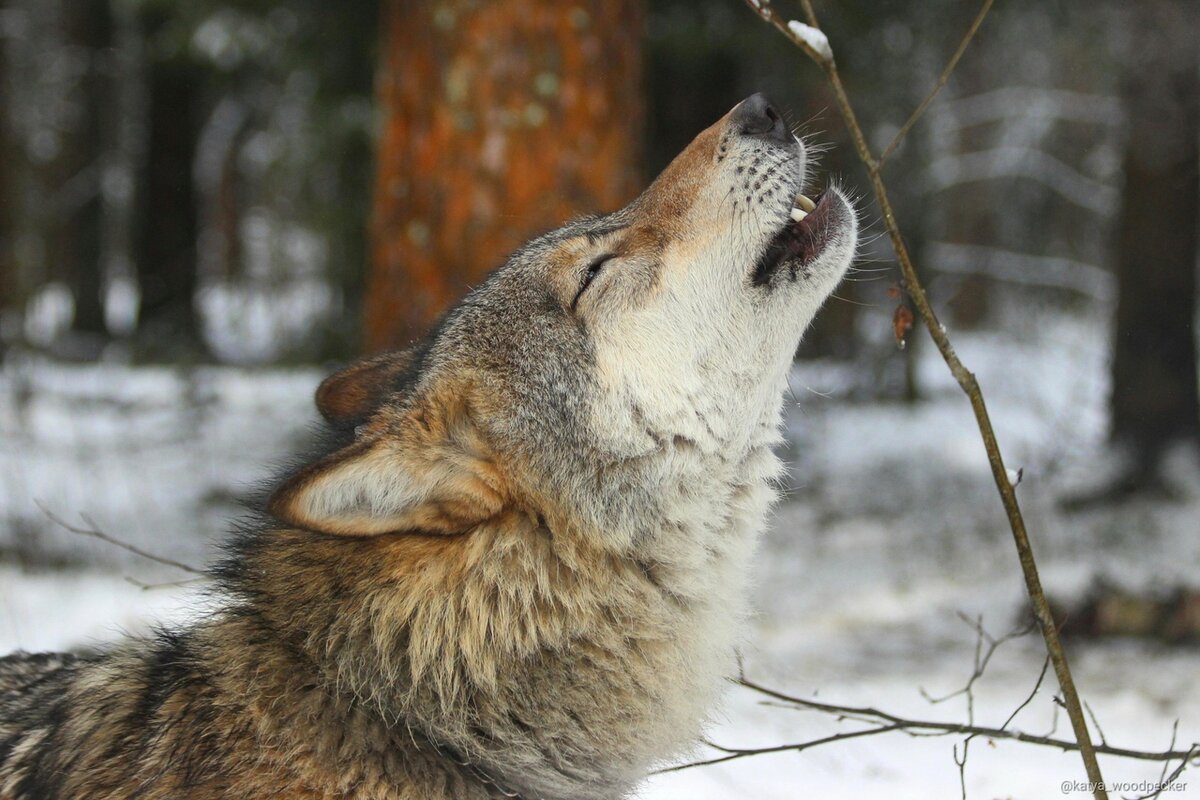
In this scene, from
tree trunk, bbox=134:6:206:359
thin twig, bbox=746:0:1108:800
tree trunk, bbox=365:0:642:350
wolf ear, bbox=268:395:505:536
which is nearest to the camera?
wolf ear, bbox=268:395:505:536

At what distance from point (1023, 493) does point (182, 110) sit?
1244cm

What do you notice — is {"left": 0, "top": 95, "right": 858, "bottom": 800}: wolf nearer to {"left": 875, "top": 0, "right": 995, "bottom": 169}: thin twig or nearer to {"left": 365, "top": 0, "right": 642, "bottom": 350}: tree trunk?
{"left": 875, "top": 0, "right": 995, "bottom": 169}: thin twig

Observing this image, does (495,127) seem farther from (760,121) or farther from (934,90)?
(934,90)

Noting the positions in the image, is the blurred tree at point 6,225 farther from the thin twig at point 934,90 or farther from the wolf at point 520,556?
the thin twig at point 934,90

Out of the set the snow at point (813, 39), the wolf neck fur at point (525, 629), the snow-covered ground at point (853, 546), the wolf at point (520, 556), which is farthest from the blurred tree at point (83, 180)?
the snow at point (813, 39)

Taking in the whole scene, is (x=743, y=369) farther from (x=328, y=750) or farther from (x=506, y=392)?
(x=328, y=750)

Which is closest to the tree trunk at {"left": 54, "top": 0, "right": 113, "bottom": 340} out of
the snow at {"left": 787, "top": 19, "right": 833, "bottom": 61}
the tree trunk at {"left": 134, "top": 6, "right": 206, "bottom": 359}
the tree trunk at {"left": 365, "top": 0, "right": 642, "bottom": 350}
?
the tree trunk at {"left": 134, "top": 6, "right": 206, "bottom": 359}

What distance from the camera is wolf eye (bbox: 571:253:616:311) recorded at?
9.82 feet

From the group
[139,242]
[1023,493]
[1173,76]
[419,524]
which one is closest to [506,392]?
[419,524]

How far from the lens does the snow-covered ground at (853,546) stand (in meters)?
4.45

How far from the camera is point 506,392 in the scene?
2.81 metres

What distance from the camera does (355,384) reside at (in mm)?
3502

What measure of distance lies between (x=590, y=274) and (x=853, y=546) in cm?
518

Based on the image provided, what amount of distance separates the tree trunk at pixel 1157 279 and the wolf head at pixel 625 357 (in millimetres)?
6018
